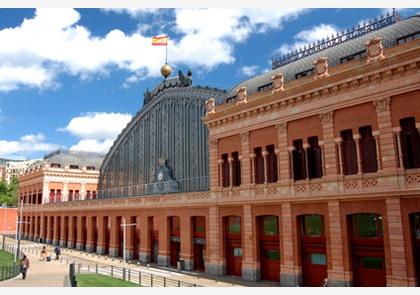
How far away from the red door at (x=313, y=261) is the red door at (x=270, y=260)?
2542mm

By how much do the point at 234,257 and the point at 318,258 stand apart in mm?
8664

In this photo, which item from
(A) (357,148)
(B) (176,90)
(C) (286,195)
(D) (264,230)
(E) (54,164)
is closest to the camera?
(A) (357,148)

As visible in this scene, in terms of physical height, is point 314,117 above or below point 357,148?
above

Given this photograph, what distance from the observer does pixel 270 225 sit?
3209 centimetres

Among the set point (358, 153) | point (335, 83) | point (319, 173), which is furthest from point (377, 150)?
point (335, 83)

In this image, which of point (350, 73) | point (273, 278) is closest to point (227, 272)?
point (273, 278)

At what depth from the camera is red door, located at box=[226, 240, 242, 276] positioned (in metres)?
34.3

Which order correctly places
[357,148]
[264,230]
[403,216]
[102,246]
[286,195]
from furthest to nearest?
[102,246]
[264,230]
[286,195]
[357,148]
[403,216]

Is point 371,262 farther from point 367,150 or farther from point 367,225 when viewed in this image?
point 367,150

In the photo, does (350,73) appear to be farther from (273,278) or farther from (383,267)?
(273,278)

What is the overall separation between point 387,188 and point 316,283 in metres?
8.42

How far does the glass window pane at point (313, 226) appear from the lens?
28470mm

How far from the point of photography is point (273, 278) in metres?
31.2

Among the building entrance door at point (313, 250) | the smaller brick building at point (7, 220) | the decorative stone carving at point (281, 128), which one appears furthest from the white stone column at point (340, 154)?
the smaller brick building at point (7, 220)
